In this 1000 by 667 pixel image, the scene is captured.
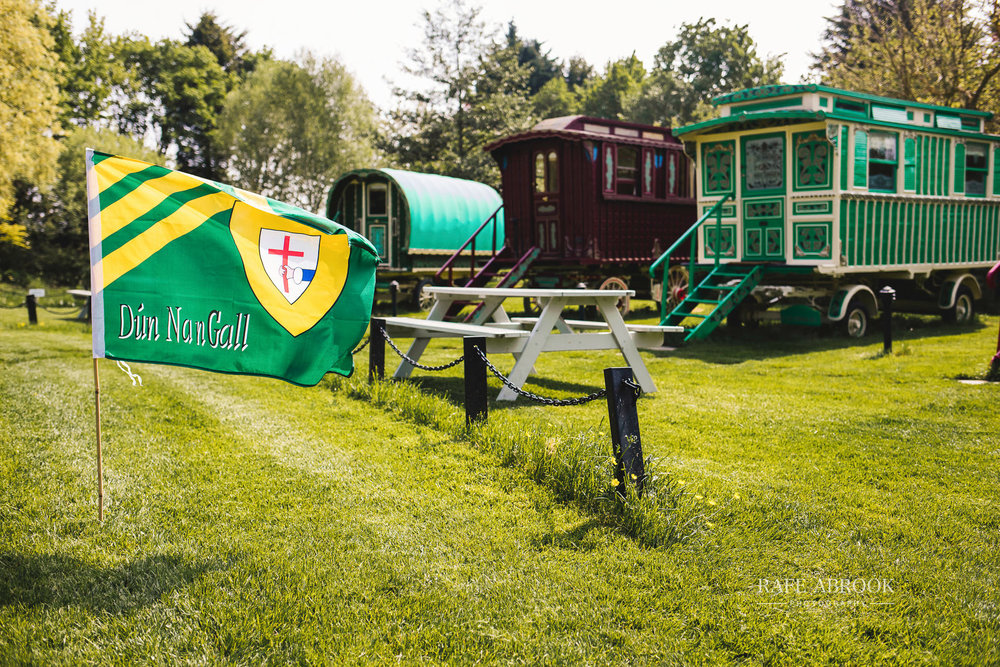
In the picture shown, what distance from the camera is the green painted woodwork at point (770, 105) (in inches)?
501

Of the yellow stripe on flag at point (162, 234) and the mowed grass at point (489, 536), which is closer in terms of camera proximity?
the mowed grass at point (489, 536)

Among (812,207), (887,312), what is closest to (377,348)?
(887,312)

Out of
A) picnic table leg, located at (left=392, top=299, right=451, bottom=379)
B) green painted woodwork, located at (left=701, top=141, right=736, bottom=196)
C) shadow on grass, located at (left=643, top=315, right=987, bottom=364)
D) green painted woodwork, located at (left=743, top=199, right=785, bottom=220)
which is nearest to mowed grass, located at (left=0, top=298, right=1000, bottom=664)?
picnic table leg, located at (left=392, top=299, right=451, bottom=379)

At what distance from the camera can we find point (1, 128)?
21.8 meters

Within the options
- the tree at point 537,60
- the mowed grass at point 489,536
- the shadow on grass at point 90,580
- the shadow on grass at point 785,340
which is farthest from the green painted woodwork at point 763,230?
the tree at point 537,60

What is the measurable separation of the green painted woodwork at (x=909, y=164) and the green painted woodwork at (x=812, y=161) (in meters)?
2.05

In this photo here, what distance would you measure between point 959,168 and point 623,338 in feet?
33.0

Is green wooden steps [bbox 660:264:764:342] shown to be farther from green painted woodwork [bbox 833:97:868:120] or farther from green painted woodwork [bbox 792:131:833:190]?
green painted woodwork [bbox 833:97:868:120]

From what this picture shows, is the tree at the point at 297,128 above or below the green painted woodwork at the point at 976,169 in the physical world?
above

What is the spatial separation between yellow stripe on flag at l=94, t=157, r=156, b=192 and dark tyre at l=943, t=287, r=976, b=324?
1446 centimetres

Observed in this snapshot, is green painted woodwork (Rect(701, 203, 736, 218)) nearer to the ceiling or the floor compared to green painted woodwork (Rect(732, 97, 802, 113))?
nearer to the floor

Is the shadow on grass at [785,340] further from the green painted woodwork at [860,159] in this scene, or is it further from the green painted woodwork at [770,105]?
the green painted woodwork at [770,105]

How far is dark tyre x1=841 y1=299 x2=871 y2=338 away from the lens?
1309cm

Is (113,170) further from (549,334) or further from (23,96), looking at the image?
(23,96)
